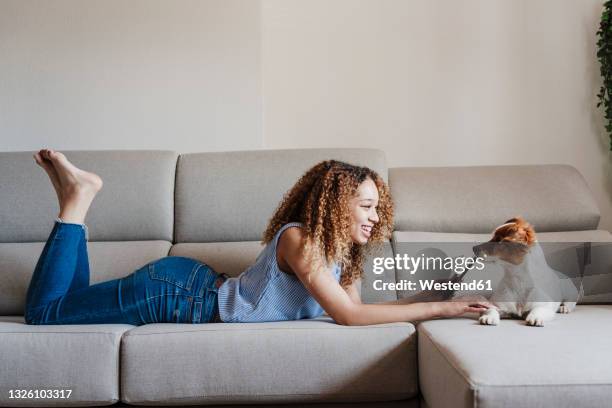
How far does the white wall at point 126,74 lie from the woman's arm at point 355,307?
1.44 m

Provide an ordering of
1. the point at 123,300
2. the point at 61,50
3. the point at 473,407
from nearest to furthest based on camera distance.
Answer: the point at 473,407, the point at 123,300, the point at 61,50

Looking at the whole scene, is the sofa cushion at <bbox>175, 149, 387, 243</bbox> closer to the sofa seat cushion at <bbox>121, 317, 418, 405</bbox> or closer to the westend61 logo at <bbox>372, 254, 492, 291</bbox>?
the westend61 logo at <bbox>372, 254, 492, 291</bbox>

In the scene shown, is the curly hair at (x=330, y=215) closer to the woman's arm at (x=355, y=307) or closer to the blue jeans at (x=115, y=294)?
the woman's arm at (x=355, y=307)

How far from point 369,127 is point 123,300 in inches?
65.8

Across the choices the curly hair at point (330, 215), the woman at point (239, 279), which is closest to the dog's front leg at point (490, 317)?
the woman at point (239, 279)

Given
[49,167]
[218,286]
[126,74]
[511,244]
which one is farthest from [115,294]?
[126,74]

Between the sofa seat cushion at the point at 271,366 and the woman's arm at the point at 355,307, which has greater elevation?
the woman's arm at the point at 355,307

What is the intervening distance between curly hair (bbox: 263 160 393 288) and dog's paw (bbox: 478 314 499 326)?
1.39 ft

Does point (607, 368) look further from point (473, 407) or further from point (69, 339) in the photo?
point (69, 339)

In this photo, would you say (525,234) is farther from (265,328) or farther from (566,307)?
(265,328)

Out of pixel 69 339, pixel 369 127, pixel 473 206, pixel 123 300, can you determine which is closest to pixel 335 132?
pixel 369 127

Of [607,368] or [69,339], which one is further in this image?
[69,339]

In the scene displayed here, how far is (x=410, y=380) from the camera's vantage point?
165cm

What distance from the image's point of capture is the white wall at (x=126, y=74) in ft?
10.0
